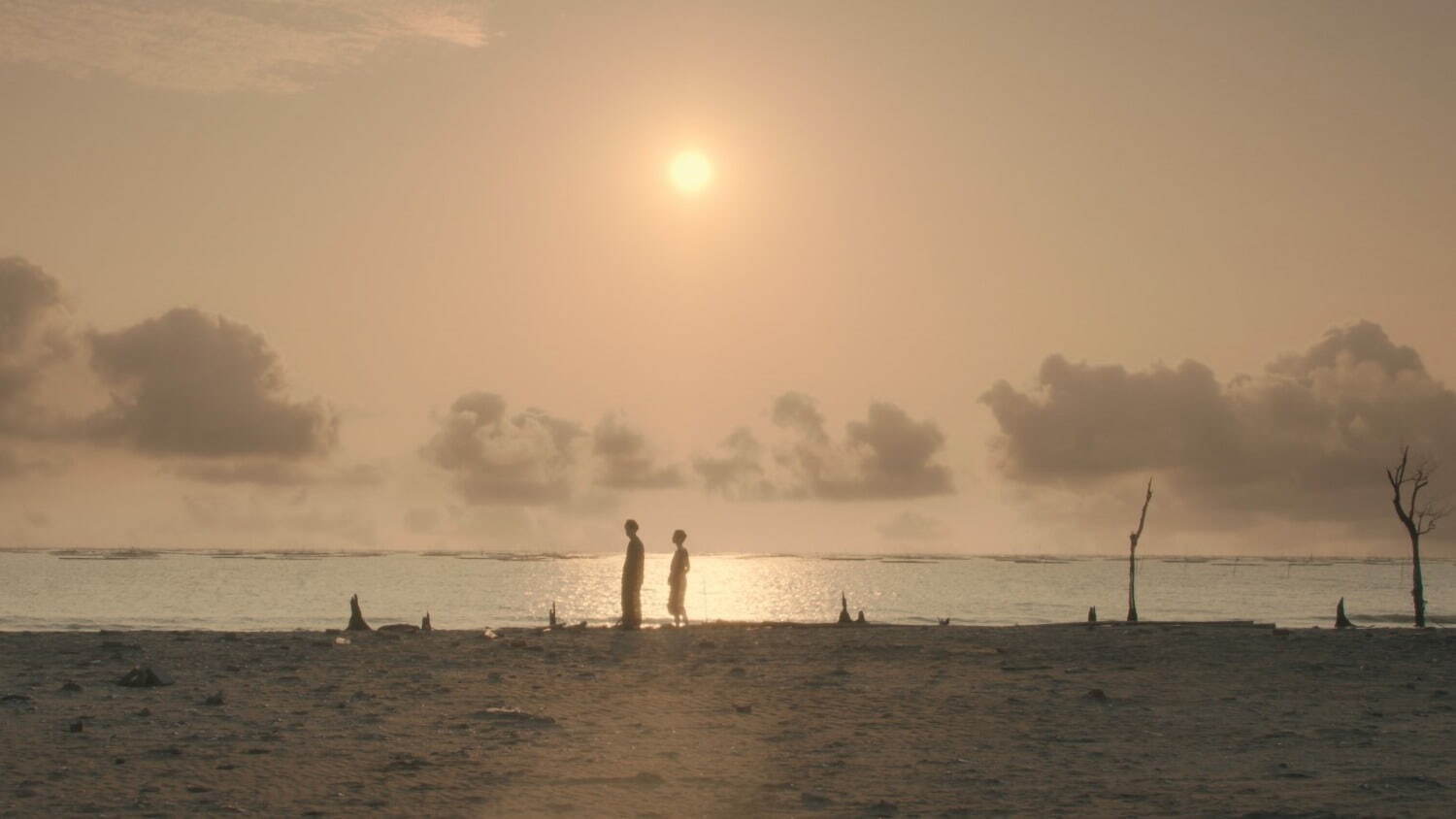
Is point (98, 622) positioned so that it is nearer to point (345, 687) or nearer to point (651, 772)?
point (345, 687)

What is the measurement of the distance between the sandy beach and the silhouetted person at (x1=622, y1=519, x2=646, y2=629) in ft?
14.0

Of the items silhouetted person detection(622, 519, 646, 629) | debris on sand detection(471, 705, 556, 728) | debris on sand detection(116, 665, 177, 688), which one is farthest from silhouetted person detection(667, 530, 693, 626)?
debris on sand detection(471, 705, 556, 728)

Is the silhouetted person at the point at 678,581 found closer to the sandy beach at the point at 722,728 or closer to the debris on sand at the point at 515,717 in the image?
the sandy beach at the point at 722,728

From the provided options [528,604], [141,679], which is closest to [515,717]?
[141,679]

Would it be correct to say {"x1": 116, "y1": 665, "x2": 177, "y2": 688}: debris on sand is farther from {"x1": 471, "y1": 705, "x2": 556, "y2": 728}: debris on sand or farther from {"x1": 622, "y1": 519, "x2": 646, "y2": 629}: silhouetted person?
{"x1": 622, "y1": 519, "x2": 646, "y2": 629}: silhouetted person

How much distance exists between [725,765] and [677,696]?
478 centimetres

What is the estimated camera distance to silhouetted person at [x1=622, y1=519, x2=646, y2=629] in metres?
29.1

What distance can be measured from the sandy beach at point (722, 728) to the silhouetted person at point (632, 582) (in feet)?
14.0

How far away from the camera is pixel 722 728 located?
49.7 feet

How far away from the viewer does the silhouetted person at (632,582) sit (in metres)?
29.1

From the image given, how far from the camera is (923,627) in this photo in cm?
2884

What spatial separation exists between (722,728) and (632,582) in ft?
49.8

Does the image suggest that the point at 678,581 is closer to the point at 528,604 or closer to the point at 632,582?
the point at 632,582

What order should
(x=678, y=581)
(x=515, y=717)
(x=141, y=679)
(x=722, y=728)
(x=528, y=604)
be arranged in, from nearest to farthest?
(x=722, y=728) < (x=515, y=717) < (x=141, y=679) < (x=678, y=581) < (x=528, y=604)
